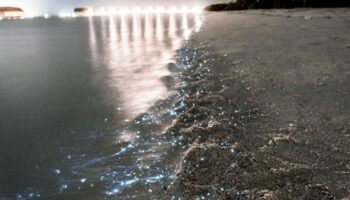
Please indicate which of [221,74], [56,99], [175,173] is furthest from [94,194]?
[221,74]

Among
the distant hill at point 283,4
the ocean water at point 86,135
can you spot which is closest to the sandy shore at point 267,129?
the ocean water at point 86,135

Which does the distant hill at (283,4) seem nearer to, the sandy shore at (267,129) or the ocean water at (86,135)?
the sandy shore at (267,129)

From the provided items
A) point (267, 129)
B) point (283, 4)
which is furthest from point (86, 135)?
point (283, 4)

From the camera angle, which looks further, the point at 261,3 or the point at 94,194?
the point at 261,3

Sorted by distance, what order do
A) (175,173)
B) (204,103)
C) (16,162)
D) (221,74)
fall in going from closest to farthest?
(175,173)
(16,162)
(204,103)
(221,74)

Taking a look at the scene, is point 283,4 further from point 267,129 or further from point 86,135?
point 86,135

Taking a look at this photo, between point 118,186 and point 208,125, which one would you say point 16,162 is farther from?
point 208,125

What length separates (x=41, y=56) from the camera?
28.6 ft

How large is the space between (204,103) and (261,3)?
34.9 metres

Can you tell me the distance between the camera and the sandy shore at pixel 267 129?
6.72 ft

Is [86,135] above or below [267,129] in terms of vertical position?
below

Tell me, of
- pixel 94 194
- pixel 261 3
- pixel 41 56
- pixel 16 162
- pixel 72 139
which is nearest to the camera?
pixel 94 194

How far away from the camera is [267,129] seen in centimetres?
289

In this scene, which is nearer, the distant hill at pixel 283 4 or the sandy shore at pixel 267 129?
the sandy shore at pixel 267 129
